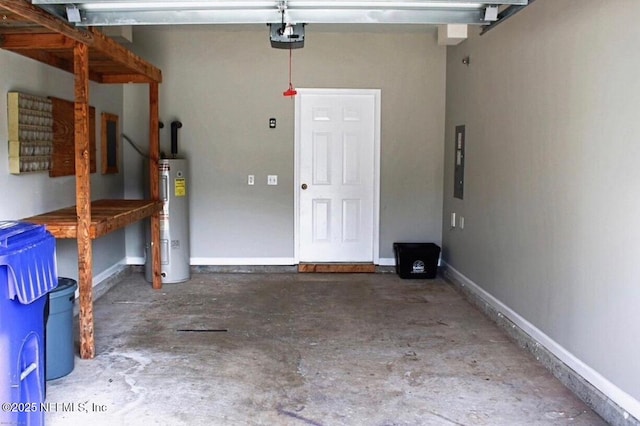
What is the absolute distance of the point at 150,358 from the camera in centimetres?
363

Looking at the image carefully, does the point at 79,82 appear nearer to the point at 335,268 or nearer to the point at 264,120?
the point at 264,120

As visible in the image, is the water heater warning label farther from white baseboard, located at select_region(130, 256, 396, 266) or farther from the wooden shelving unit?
the wooden shelving unit

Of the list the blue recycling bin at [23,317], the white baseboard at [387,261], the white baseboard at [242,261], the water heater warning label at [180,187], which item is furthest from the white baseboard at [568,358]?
the water heater warning label at [180,187]

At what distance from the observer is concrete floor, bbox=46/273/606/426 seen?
2904 mm

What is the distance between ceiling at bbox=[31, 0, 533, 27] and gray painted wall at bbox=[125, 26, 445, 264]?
296cm

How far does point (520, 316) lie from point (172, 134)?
13.0 feet

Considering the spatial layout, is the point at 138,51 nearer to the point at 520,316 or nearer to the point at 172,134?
the point at 172,134

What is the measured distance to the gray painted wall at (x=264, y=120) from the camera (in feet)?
20.1

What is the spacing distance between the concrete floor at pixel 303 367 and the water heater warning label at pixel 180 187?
1.02 metres

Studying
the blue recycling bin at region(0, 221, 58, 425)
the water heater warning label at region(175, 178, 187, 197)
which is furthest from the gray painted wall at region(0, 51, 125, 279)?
the blue recycling bin at region(0, 221, 58, 425)

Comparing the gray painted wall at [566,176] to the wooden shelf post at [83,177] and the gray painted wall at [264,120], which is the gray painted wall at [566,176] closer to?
the gray painted wall at [264,120]

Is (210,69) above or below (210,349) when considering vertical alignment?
above

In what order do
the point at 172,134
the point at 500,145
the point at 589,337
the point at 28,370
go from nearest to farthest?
1. the point at 28,370
2. the point at 589,337
3. the point at 500,145
4. the point at 172,134

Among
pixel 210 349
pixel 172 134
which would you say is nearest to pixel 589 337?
pixel 210 349
